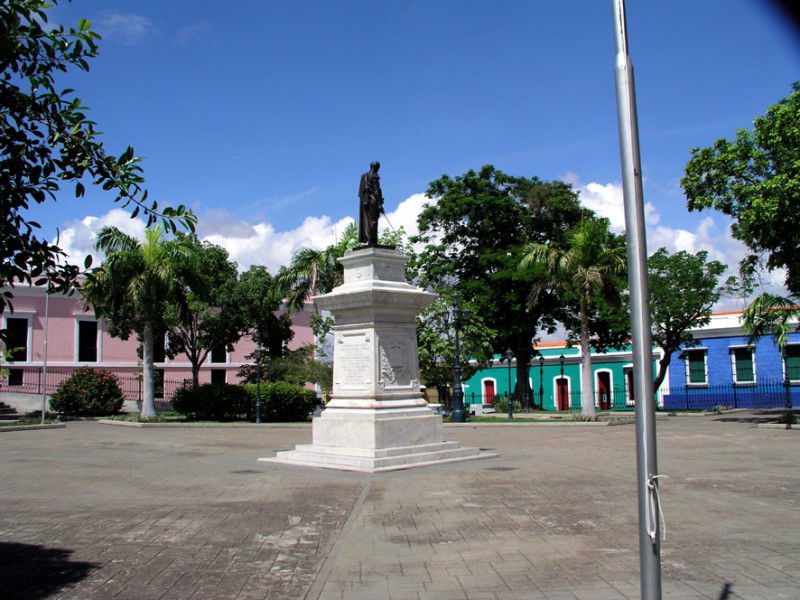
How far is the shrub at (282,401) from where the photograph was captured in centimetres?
2852

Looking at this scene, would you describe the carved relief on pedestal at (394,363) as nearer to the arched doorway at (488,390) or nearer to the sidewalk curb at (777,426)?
the sidewalk curb at (777,426)

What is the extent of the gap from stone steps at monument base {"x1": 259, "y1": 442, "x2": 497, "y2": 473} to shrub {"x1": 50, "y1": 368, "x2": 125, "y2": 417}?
18979 mm

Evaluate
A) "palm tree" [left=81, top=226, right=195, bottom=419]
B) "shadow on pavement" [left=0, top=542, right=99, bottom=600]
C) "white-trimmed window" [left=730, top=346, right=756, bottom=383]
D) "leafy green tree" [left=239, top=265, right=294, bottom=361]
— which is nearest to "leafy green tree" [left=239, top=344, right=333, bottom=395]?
"leafy green tree" [left=239, top=265, right=294, bottom=361]

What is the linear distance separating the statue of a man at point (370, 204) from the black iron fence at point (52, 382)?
74.1 feet

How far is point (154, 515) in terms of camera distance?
800 cm

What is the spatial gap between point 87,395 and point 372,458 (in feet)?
70.7

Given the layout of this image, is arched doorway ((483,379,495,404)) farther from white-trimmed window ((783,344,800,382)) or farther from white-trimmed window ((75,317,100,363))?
white-trimmed window ((75,317,100,363))

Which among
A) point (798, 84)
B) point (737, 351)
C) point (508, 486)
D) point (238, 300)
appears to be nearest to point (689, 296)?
point (737, 351)

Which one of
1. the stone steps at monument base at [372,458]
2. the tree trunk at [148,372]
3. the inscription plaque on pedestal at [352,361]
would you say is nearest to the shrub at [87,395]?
the tree trunk at [148,372]

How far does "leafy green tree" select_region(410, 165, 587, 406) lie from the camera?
36.8 m

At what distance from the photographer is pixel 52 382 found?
3722cm

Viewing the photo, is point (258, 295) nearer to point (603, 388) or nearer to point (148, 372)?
point (148, 372)

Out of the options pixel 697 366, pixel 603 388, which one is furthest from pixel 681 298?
pixel 603 388

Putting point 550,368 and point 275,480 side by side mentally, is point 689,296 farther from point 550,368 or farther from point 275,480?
point 275,480
